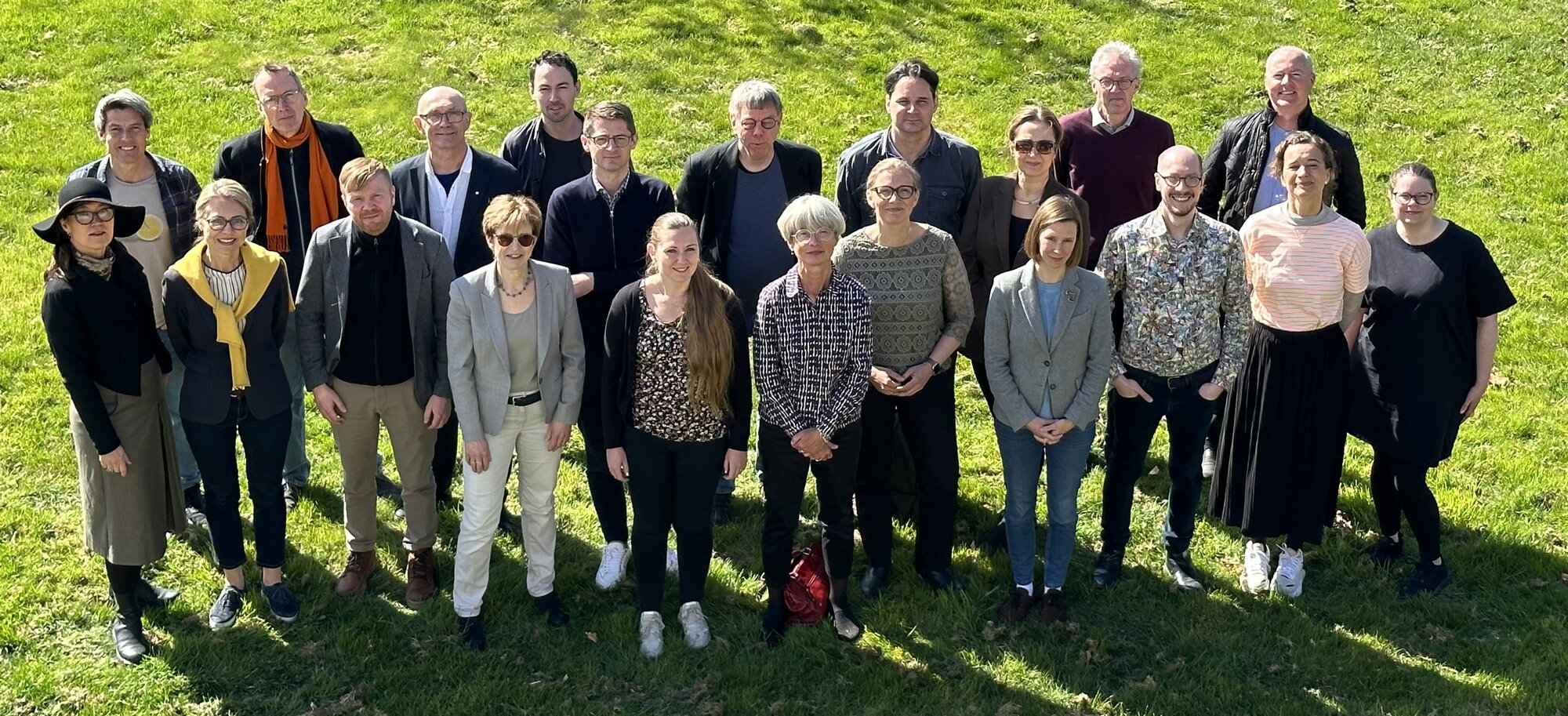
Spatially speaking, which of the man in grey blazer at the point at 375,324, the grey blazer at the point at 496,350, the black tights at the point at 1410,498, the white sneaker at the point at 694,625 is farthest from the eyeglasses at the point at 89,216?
the black tights at the point at 1410,498

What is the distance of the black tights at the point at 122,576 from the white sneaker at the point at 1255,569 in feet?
18.6

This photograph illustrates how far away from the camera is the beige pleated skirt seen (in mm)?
6125

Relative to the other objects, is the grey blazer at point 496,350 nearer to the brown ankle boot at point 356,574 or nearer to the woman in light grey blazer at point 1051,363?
the brown ankle boot at point 356,574

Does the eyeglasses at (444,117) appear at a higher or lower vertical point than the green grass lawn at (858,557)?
higher

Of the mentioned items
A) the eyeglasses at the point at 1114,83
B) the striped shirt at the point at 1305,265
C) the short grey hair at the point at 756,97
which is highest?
the eyeglasses at the point at 1114,83

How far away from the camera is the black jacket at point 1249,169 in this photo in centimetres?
744

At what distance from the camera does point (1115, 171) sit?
7590 mm

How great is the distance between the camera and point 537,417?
6.30 m

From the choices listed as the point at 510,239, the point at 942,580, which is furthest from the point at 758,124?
the point at 942,580

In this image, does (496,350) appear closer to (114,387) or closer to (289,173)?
(114,387)

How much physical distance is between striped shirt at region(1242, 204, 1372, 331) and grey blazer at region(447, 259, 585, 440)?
3.39m

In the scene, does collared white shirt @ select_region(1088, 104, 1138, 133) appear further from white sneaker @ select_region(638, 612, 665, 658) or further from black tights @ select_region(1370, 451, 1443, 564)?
white sneaker @ select_region(638, 612, 665, 658)

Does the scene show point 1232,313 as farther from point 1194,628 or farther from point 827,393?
point 827,393

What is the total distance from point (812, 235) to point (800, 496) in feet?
4.40
